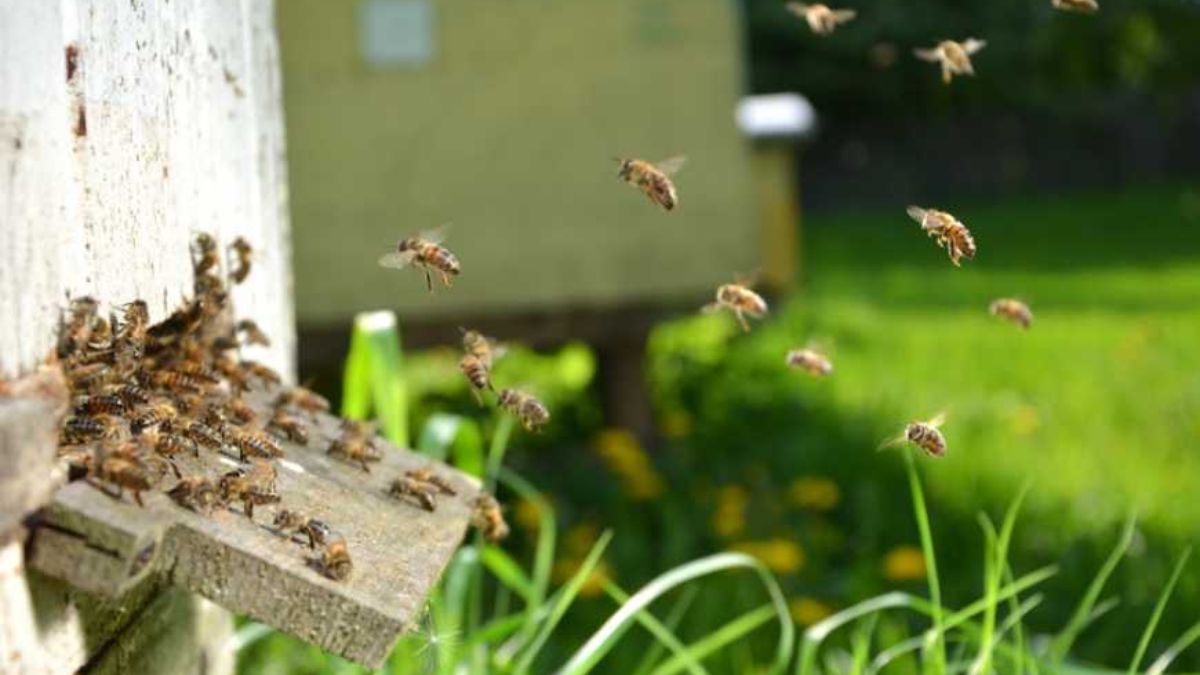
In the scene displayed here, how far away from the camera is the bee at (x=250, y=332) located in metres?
2.18

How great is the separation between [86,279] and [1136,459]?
4994 mm

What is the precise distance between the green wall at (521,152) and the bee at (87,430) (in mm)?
4068

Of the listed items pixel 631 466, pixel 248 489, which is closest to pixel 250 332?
pixel 248 489

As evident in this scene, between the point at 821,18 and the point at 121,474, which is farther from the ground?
the point at 821,18

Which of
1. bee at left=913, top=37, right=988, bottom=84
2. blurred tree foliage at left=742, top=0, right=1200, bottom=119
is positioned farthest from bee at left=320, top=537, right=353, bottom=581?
blurred tree foliage at left=742, top=0, right=1200, bottom=119

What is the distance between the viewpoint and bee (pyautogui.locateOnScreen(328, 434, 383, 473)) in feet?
6.38

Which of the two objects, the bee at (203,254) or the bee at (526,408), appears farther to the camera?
the bee at (526,408)

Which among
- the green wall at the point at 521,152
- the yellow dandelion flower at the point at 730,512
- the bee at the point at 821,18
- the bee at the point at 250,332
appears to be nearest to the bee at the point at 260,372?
the bee at the point at 250,332

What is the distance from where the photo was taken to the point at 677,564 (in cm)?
502

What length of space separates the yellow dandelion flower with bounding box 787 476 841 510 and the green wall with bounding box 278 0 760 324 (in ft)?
2.21

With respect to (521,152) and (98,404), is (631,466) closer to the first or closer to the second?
(521,152)

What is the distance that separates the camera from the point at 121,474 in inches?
52.1

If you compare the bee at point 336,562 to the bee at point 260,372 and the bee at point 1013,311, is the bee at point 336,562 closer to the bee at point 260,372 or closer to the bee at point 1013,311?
the bee at point 260,372

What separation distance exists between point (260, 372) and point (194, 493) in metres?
0.69
